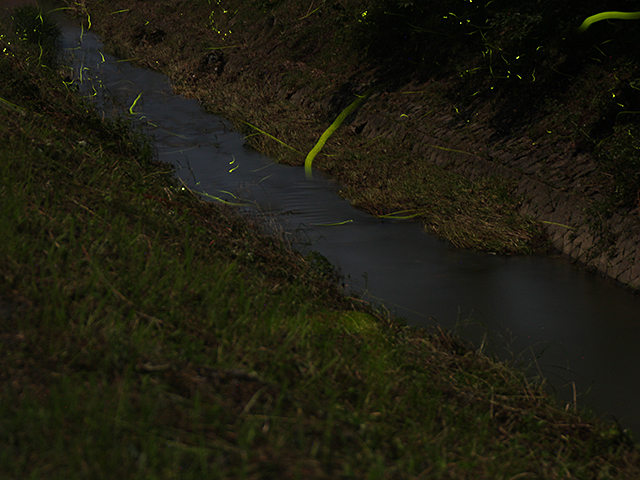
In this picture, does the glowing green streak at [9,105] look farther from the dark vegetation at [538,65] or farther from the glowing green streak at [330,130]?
the dark vegetation at [538,65]

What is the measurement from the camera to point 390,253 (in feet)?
26.7

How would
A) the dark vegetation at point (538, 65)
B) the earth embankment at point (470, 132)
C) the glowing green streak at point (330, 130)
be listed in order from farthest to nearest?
the glowing green streak at point (330, 130) < the dark vegetation at point (538, 65) < the earth embankment at point (470, 132)

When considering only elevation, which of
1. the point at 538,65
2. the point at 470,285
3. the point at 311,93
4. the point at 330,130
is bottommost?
Answer: the point at 470,285

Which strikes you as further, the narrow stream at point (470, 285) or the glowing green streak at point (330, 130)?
the glowing green streak at point (330, 130)

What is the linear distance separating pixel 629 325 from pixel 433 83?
6.99 metres

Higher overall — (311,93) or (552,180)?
(552,180)

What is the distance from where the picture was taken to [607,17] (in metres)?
9.17

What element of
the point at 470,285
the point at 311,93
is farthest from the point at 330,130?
the point at 470,285

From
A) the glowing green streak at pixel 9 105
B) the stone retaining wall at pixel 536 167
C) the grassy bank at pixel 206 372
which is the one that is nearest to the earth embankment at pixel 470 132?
the stone retaining wall at pixel 536 167

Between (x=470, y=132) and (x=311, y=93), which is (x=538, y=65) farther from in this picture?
(x=311, y=93)

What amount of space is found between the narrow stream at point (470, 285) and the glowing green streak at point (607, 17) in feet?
12.1

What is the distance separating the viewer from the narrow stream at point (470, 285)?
572 centimetres

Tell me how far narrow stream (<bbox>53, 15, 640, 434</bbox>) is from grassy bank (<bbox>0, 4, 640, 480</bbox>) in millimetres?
1137

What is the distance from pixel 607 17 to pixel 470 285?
4560 millimetres
